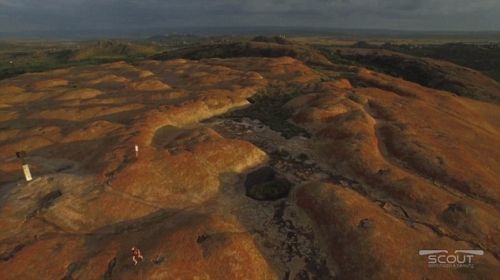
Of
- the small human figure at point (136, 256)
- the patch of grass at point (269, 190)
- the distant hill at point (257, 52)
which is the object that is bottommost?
the distant hill at point (257, 52)

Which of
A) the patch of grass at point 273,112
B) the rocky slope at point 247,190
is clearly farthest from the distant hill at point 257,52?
the rocky slope at point 247,190

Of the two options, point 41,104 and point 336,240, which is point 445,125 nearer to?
point 336,240

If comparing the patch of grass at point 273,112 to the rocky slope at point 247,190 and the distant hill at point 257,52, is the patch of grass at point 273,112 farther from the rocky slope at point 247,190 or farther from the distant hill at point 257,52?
the distant hill at point 257,52

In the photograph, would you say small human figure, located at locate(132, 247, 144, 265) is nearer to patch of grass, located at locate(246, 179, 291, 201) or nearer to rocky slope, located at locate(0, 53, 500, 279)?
rocky slope, located at locate(0, 53, 500, 279)

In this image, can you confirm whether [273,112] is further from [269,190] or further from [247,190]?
[269,190]

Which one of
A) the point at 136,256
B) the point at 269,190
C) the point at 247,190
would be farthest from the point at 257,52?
the point at 136,256

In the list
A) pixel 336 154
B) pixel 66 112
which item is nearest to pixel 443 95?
pixel 336 154
